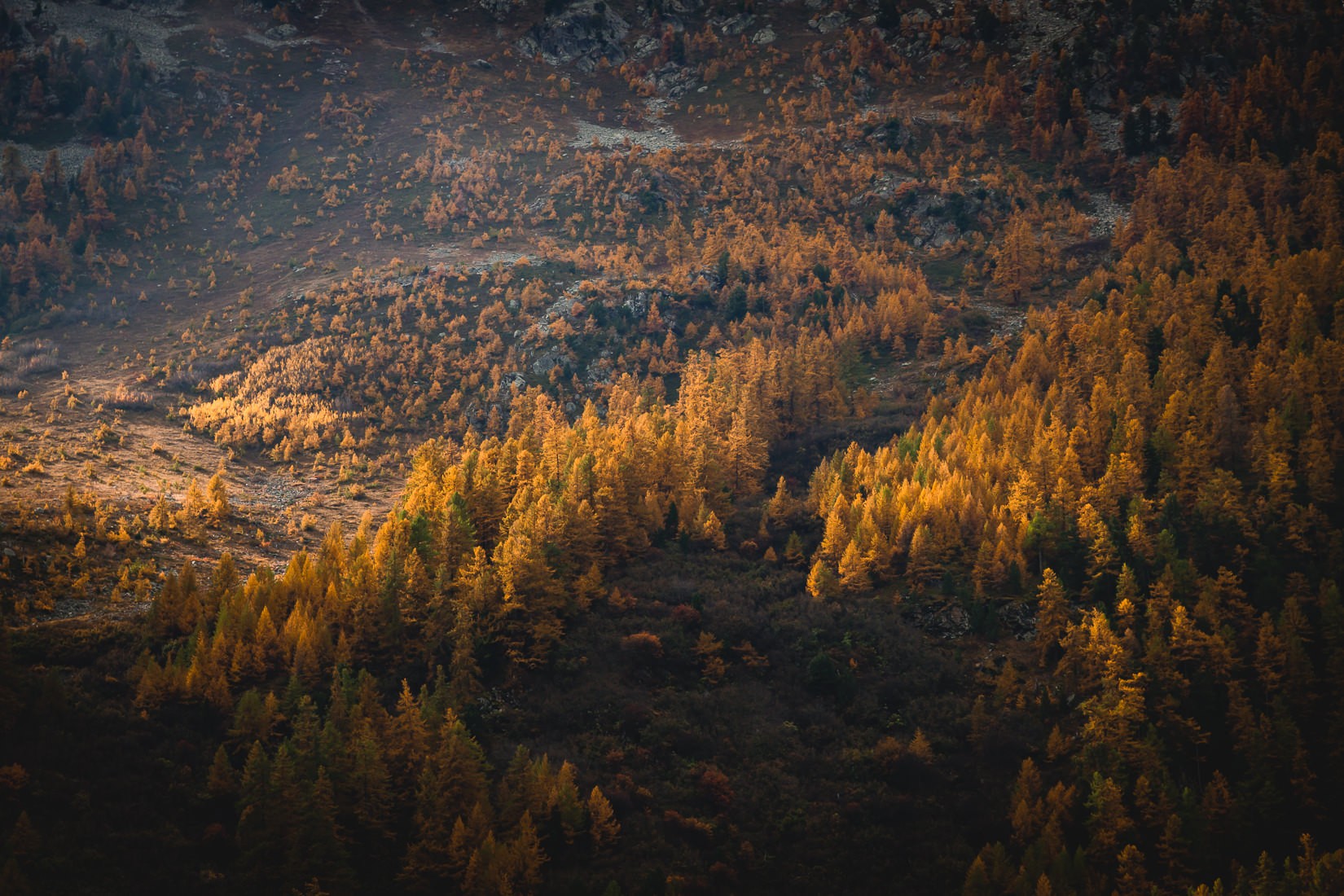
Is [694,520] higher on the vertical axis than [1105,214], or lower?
lower

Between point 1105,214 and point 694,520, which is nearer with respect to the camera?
point 694,520

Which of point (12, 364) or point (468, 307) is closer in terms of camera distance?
point (12, 364)

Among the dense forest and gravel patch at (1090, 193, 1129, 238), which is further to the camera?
gravel patch at (1090, 193, 1129, 238)

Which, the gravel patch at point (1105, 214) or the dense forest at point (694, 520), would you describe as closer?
the dense forest at point (694, 520)

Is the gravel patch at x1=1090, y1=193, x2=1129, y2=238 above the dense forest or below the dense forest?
above

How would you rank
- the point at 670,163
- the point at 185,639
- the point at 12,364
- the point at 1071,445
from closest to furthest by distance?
1. the point at 185,639
2. the point at 1071,445
3. the point at 12,364
4. the point at 670,163

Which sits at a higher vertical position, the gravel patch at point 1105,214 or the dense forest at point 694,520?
the gravel patch at point 1105,214

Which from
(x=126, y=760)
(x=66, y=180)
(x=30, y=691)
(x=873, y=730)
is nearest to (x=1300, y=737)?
(x=873, y=730)

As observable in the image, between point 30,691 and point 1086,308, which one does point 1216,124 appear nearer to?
point 1086,308
